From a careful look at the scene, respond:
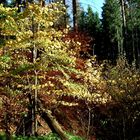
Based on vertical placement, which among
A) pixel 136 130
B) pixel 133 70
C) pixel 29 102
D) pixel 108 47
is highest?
pixel 108 47

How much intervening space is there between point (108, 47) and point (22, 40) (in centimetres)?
5737

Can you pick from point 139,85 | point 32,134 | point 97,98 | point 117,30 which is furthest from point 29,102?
point 117,30

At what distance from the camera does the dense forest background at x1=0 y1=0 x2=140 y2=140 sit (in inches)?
567

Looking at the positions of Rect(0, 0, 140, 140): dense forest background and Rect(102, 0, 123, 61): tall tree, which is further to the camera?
Rect(102, 0, 123, 61): tall tree

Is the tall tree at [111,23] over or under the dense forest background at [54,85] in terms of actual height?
over

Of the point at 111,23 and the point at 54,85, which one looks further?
the point at 111,23

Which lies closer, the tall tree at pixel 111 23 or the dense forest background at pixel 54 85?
the dense forest background at pixel 54 85

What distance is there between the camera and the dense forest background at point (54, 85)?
14405 mm

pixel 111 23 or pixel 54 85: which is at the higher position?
pixel 111 23

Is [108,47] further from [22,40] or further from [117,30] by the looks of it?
[22,40]

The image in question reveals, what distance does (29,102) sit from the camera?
53.9 feet

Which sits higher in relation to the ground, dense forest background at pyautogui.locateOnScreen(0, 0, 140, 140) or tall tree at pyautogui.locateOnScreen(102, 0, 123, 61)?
tall tree at pyautogui.locateOnScreen(102, 0, 123, 61)

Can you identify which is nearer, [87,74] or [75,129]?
[87,74]

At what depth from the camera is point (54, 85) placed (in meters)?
18.0
